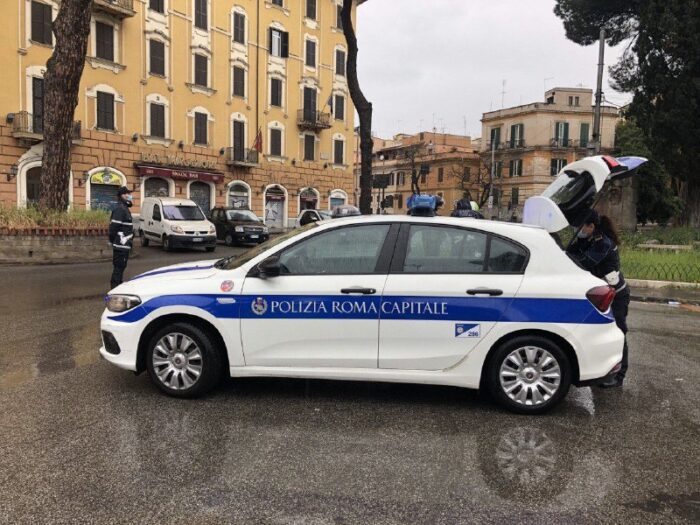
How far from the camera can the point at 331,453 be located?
367 cm

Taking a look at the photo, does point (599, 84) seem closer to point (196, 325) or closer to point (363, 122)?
point (363, 122)

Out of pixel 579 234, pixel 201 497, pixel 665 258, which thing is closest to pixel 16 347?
pixel 201 497

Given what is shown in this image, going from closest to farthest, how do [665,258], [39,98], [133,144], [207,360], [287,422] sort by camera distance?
1. [287,422]
2. [207,360]
3. [665,258]
4. [39,98]
5. [133,144]

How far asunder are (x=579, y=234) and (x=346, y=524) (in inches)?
141

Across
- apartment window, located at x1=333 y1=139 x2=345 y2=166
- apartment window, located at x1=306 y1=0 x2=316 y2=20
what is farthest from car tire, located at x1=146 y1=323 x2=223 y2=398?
apartment window, located at x1=306 y1=0 x2=316 y2=20

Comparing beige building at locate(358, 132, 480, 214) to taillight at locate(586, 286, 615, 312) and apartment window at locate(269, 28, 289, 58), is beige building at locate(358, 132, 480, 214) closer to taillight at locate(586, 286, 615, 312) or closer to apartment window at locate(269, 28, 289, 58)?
apartment window at locate(269, 28, 289, 58)

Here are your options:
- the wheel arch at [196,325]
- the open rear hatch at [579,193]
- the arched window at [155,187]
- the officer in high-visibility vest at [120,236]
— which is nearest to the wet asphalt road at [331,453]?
the wheel arch at [196,325]

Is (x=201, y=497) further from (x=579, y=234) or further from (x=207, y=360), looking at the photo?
(x=579, y=234)

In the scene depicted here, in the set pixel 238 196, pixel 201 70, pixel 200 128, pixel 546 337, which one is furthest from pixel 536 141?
pixel 546 337

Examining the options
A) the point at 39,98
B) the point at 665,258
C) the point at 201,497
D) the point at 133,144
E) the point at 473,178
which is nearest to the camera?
the point at 201,497

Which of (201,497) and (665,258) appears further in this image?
(665,258)

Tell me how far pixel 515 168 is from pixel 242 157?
126ft

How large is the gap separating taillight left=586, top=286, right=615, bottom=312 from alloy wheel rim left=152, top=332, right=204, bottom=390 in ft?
10.1

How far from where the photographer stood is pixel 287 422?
4176 millimetres
